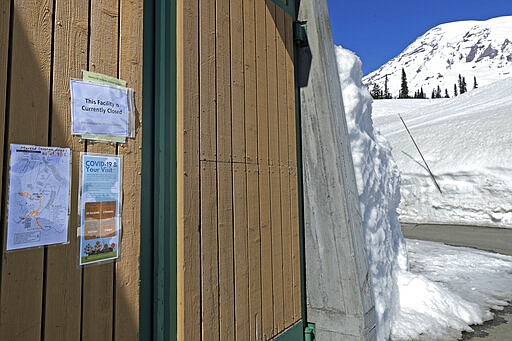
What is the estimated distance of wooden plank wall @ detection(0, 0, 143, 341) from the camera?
1.46 metres

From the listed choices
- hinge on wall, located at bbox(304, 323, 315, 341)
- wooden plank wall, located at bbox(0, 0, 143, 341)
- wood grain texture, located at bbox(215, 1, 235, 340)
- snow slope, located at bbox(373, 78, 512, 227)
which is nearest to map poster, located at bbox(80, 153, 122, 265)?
wooden plank wall, located at bbox(0, 0, 143, 341)

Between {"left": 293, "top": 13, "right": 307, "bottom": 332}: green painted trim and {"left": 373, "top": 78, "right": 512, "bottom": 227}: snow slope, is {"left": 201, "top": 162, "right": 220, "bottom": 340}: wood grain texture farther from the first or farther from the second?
{"left": 373, "top": 78, "right": 512, "bottom": 227}: snow slope

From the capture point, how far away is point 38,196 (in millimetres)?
1529

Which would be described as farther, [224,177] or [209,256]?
[224,177]

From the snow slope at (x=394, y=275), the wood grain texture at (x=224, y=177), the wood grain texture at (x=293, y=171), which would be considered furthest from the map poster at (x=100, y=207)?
the snow slope at (x=394, y=275)

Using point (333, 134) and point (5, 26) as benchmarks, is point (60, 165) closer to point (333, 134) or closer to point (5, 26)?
point (5, 26)

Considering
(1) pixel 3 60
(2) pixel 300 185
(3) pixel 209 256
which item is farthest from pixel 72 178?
(2) pixel 300 185

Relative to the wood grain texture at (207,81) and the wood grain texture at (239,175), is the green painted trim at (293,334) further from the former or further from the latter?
the wood grain texture at (207,81)

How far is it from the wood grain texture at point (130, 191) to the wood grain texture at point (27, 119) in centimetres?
35

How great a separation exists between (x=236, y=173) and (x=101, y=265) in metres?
1.03

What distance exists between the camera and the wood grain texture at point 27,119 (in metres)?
1.43

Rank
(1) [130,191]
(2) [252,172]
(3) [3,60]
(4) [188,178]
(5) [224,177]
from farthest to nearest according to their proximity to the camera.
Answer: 1. (2) [252,172]
2. (5) [224,177]
3. (4) [188,178]
4. (1) [130,191]
5. (3) [3,60]

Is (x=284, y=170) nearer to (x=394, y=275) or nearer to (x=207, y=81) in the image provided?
(x=207, y=81)

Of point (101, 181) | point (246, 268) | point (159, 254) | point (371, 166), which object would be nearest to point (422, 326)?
point (371, 166)
